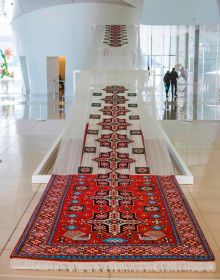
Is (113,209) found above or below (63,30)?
below

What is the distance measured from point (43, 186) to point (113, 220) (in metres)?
1.59

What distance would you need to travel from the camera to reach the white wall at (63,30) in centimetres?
1942

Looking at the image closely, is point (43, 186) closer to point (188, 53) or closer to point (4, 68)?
point (188, 53)

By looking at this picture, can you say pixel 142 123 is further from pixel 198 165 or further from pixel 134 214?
pixel 134 214

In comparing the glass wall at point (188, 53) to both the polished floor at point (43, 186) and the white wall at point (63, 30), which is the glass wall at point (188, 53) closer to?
the white wall at point (63, 30)

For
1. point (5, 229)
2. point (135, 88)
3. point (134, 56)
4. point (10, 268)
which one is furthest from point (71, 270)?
point (134, 56)

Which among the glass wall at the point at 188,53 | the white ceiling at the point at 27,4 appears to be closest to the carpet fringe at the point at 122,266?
the white ceiling at the point at 27,4

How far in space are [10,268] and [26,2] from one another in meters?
17.8

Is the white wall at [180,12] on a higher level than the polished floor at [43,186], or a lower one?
higher

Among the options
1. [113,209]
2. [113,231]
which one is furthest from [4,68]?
[113,231]

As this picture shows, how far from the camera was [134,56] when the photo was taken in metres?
9.69

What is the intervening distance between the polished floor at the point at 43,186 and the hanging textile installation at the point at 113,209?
10 centimetres

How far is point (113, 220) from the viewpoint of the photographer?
3.87 meters

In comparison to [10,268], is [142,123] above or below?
above
